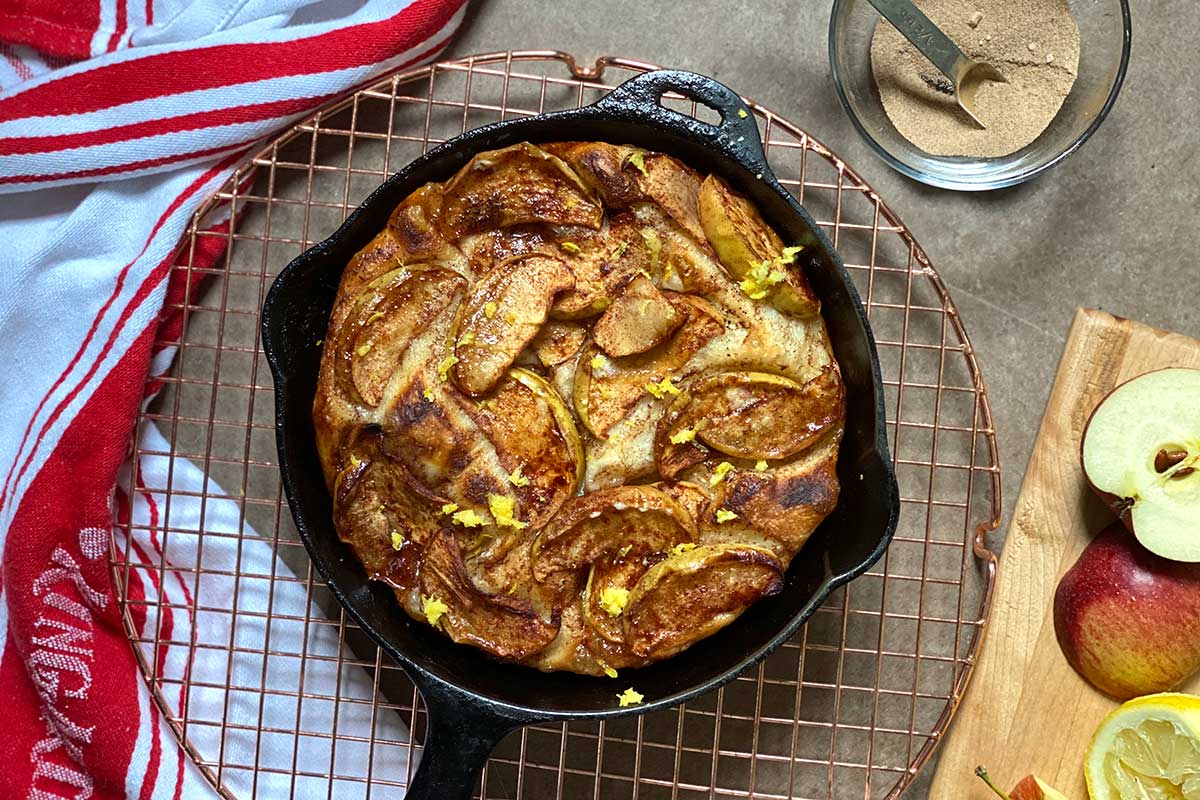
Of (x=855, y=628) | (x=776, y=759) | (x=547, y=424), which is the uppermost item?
(x=547, y=424)

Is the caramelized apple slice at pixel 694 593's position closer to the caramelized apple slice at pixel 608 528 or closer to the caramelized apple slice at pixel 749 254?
the caramelized apple slice at pixel 608 528

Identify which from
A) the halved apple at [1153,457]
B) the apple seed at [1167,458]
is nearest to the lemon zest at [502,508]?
the halved apple at [1153,457]

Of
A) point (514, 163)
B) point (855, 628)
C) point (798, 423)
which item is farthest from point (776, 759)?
point (514, 163)

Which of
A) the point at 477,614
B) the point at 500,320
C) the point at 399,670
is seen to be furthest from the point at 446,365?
the point at 399,670

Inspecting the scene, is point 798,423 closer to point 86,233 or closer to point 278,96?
point 278,96

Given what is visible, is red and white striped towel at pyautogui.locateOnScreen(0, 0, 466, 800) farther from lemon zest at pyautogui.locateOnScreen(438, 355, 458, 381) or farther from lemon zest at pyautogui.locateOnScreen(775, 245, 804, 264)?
lemon zest at pyautogui.locateOnScreen(775, 245, 804, 264)
